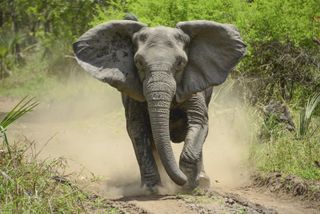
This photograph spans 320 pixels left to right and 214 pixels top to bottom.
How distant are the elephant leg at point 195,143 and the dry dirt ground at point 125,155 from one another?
0.22m

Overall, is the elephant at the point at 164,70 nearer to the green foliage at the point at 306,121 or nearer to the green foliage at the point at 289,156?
the green foliage at the point at 289,156

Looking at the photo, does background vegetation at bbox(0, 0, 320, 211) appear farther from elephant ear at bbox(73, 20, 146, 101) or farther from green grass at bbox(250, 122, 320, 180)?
elephant ear at bbox(73, 20, 146, 101)

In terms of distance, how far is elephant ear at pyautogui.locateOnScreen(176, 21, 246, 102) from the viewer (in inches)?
348

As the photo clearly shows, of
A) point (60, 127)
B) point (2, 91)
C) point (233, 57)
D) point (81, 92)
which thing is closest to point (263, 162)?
point (233, 57)

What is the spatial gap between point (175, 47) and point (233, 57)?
3.31 feet

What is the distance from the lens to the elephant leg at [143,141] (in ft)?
28.0

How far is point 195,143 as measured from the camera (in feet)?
28.1

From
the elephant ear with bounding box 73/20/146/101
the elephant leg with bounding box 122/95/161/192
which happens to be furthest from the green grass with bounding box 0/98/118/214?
the elephant ear with bounding box 73/20/146/101

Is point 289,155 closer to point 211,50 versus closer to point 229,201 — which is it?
point 211,50

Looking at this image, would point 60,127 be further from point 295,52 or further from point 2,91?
point 2,91

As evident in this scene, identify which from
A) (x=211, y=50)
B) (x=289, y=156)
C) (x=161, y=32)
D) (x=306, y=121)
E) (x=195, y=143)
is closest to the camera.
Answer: (x=161, y=32)

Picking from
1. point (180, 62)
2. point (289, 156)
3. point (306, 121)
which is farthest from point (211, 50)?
point (306, 121)

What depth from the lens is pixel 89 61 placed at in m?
8.84

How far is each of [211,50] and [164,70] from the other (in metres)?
1.23
